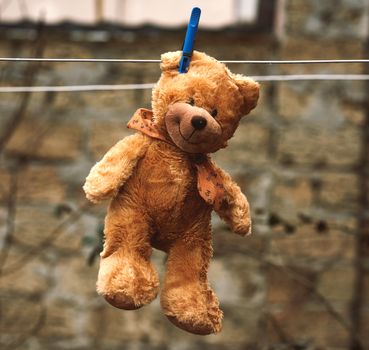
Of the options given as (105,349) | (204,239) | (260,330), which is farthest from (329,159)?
(204,239)

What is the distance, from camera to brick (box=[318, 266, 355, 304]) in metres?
2.12

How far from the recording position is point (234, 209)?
988mm

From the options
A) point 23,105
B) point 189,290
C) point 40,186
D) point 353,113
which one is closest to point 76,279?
point 40,186

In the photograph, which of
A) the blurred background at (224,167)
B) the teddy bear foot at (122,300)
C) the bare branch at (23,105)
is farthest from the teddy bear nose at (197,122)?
the bare branch at (23,105)

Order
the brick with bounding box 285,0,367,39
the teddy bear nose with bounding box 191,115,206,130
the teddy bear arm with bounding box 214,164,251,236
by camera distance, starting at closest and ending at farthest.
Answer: the teddy bear nose with bounding box 191,115,206,130, the teddy bear arm with bounding box 214,164,251,236, the brick with bounding box 285,0,367,39

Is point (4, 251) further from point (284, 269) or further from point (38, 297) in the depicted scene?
point (284, 269)

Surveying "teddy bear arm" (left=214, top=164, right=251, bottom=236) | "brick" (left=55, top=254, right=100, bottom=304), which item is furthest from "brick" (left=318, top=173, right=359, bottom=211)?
"teddy bear arm" (left=214, top=164, right=251, bottom=236)

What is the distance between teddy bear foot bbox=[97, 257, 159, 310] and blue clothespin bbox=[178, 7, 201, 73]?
246 mm

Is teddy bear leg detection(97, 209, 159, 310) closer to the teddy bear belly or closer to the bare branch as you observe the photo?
the teddy bear belly

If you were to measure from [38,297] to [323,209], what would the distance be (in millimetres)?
823

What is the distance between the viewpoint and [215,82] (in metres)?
0.92

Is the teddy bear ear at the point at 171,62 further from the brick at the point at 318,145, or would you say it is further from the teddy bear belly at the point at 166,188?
the brick at the point at 318,145

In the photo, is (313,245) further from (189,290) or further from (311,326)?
(189,290)

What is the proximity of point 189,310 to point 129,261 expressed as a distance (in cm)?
10
